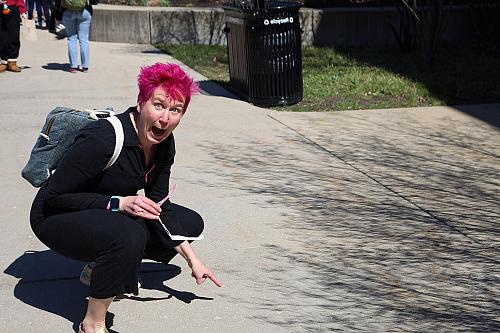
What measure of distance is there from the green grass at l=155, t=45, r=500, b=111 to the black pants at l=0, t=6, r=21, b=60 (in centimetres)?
250

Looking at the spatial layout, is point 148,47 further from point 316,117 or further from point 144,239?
point 144,239

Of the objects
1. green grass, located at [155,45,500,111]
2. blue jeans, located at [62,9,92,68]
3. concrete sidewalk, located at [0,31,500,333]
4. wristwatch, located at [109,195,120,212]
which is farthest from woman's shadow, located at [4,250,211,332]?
blue jeans, located at [62,9,92,68]

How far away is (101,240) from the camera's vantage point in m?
4.36

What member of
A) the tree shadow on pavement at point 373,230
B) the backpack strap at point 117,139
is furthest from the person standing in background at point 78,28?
the backpack strap at point 117,139

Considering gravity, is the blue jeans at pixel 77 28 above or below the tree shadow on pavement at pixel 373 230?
above

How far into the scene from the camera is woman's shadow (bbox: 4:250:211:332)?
200 inches

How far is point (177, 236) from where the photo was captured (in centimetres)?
478

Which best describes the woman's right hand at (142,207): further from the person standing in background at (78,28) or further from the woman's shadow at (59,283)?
the person standing in background at (78,28)

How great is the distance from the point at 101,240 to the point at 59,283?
117cm

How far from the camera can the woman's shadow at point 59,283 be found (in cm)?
508

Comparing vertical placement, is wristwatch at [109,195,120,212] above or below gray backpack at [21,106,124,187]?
below

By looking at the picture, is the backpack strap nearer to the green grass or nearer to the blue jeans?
the green grass

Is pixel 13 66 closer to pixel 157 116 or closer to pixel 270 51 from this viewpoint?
pixel 270 51

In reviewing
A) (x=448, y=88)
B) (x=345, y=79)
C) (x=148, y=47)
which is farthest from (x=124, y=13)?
(x=448, y=88)
